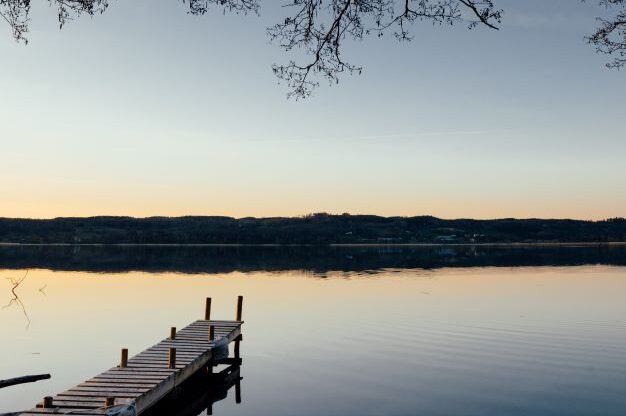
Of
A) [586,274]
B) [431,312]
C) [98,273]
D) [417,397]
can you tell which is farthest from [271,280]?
[417,397]

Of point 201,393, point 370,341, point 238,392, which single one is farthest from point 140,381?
point 370,341

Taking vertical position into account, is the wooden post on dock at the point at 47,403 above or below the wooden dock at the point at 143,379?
above

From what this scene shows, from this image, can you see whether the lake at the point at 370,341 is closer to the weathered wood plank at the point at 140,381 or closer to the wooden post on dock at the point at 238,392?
the wooden post on dock at the point at 238,392

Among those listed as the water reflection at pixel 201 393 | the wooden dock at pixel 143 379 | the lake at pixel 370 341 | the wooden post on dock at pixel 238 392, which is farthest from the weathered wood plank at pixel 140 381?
the lake at pixel 370 341

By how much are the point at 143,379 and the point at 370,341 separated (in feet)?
55.7

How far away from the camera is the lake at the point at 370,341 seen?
22.5 metres

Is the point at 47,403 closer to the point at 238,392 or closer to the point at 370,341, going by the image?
the point at 238,392

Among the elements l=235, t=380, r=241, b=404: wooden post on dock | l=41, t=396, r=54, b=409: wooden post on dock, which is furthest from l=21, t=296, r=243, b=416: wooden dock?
l=235, t=380, r=241, b=404: wooden post on dock

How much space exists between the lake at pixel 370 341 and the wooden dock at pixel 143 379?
202cm

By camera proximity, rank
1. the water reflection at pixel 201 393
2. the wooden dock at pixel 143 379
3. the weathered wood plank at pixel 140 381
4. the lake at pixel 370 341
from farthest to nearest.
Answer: the lake at pixel 370 341 → the water reflection at pixel 201 393 → the weathered wood plank at pixel 140 381 → the wooden dock at pixel 143 379

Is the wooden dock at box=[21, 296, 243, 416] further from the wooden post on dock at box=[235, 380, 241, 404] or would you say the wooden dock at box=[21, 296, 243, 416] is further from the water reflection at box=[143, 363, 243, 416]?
the wooden post on dock at box=[235, 380, 241, 404]

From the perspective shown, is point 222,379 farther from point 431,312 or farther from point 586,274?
point 586,274

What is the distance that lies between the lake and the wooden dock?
2.02 meters

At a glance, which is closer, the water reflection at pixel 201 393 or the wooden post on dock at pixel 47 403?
the wooden post on dock at pixel 47 403
